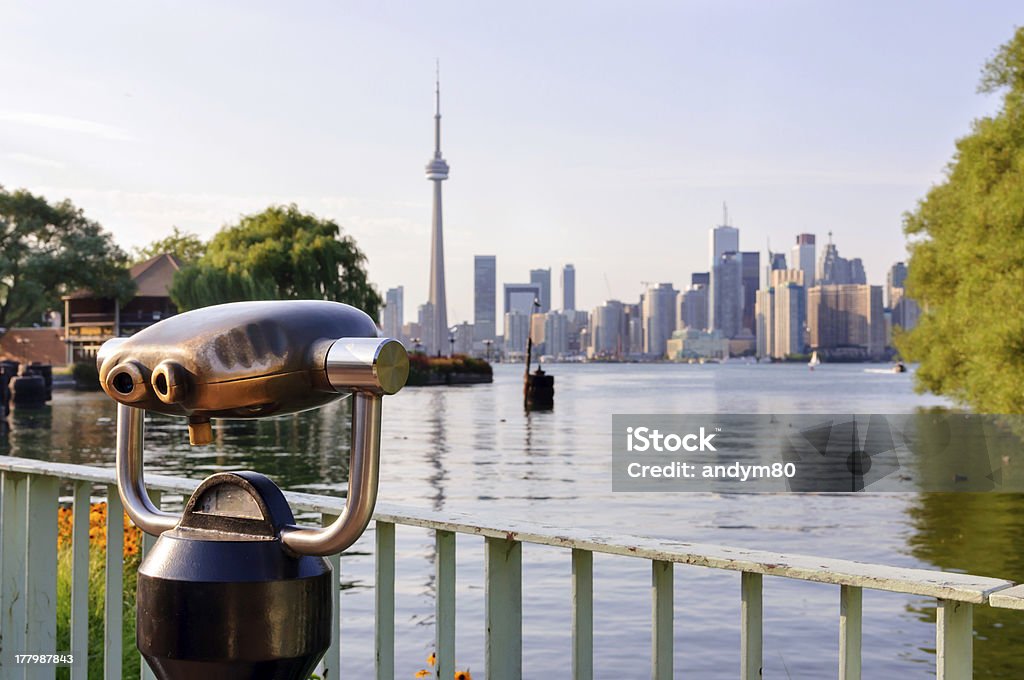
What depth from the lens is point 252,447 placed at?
33.1 m

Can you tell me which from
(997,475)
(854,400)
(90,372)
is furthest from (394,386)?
(854,400)

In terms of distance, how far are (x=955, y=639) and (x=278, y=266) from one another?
60054mm

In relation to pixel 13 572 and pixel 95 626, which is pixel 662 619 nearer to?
pixel 13 572

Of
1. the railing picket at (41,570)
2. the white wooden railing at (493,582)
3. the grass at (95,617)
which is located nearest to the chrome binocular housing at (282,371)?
the white wooden railing at (493,582)

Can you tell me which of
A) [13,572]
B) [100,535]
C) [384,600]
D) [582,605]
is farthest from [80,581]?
[100,535]

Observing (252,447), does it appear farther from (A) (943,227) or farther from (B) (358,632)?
(B) (358,632)

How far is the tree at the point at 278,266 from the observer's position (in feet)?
192

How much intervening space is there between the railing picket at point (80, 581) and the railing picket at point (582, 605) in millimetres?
1575

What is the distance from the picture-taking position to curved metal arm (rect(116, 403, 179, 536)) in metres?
1.90

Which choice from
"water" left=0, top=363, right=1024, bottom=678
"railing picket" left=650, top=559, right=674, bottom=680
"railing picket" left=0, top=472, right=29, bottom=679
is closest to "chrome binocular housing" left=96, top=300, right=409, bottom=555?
"railing picket" left=650, top=559, right=674, bottom=680

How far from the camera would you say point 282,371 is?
1.64m

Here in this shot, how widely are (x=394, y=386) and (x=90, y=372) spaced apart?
65844 millimetres

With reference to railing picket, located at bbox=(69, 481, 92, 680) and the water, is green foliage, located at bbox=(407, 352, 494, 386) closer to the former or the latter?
the water

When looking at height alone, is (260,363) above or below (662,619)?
above
